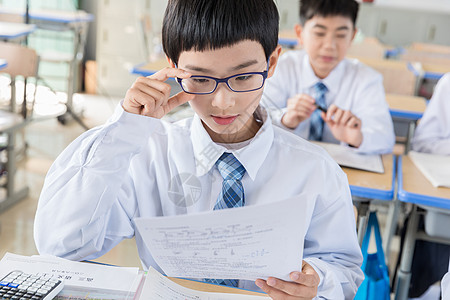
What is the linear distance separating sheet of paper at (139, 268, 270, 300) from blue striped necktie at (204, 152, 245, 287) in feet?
0.62

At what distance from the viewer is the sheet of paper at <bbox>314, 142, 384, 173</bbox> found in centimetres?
163

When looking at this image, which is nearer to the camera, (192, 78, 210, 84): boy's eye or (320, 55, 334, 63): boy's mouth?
(192, 78, 210, 84): boy's eye

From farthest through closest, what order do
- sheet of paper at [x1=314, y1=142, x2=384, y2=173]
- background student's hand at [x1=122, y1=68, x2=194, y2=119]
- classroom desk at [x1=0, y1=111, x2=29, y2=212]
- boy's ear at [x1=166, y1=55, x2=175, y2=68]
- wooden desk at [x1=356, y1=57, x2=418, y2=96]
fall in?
wooden desk at [x1=356, y1=57, x2=418, y2=96] → classroom desk at [x1=0, y1=111, x2=29, y2=212] → sheet of paper at [x1=314, y1=142, x2=384, y2=173] → boy's ear at [x1=166, y1=55, x2=175, y2=68] → background student's hand at [x1=122, y1=68, x2=194, y2=119]

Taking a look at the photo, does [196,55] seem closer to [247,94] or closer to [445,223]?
[247,94]

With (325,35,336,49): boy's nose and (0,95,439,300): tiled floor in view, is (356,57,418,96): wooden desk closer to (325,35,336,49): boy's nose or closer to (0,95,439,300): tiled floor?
(0,95,439,300): tiled floor

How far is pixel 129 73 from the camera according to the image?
Result: 34.5 inches

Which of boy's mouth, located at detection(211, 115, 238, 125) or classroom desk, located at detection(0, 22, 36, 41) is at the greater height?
boy's mouth, located at detection(211, 115, 238, 125)

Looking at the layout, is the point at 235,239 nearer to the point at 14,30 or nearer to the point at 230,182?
the point at 230,182

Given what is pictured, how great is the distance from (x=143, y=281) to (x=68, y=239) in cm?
19

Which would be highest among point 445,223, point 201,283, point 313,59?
point 313,59

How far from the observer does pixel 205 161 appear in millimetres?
1037

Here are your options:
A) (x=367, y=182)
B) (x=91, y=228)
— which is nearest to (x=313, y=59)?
(x=367, y=182)

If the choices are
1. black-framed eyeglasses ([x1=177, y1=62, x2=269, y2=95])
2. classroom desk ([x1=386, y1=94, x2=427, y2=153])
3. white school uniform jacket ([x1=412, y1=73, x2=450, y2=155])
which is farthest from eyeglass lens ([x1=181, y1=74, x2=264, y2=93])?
classroom desk ([x1=386, y1=94, x2=427, y2=153])

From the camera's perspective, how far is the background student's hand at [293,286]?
744mm
